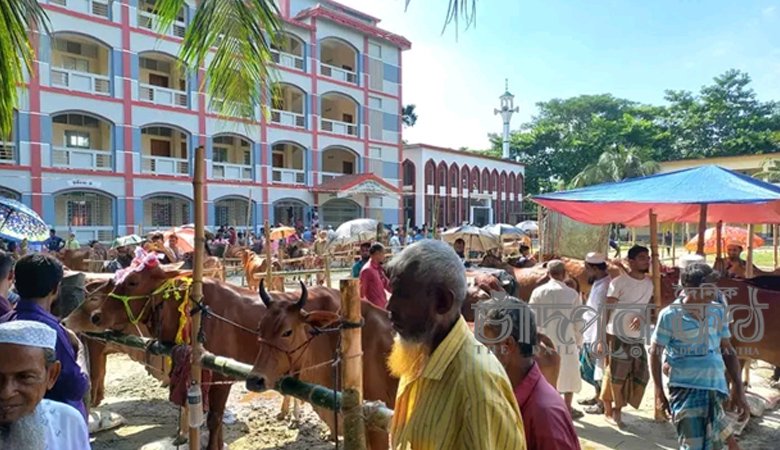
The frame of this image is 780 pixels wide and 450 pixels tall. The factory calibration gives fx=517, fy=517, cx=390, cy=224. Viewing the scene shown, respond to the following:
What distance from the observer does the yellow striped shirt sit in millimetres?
1472

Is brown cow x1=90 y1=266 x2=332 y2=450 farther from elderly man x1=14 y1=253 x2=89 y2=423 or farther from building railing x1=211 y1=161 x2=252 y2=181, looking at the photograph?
building railing x1=211 y1=161 x2=252 y2=181

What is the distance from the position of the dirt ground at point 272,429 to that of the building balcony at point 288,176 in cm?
2192

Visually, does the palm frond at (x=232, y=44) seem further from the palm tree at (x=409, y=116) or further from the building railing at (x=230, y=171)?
the palm tree at (x=409, y=116)

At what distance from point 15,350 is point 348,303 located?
145cm

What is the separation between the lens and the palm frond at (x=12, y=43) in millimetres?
4145

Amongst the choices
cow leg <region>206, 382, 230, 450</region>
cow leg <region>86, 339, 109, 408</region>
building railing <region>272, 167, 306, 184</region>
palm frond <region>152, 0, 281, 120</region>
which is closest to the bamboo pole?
cow leg <region>206, 382, 230, 450</region>

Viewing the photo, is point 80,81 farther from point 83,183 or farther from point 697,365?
point 697,365

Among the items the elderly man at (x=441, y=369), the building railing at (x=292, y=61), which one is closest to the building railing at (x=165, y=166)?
the building railing at (x=292, y=61)

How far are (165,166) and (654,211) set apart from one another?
21.8 m

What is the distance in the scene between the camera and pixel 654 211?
855 centimetres

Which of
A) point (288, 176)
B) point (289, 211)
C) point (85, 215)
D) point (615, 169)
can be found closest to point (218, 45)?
point (85, 215)

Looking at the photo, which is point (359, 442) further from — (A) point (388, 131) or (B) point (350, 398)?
(A) point (388, 131)

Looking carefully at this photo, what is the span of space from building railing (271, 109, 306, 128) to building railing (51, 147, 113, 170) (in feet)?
27.3

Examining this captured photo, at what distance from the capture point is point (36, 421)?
1884 millimetres
